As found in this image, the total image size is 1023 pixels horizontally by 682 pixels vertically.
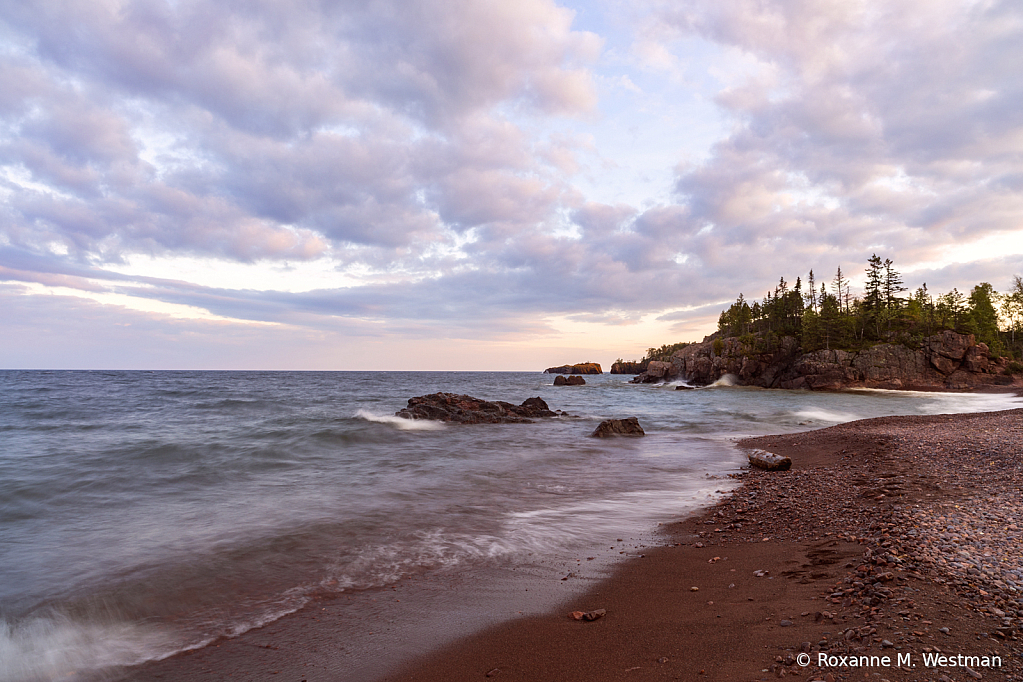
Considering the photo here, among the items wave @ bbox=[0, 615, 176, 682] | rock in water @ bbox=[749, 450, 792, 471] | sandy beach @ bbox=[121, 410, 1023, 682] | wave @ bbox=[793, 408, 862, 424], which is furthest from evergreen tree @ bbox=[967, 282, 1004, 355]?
wave @ bbox=[0, 615, 176, 682]

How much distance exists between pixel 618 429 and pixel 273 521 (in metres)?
17.1

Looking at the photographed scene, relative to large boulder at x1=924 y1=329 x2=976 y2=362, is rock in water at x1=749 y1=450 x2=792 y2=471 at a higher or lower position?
lower

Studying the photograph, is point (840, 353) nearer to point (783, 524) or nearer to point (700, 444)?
point (700, 444)

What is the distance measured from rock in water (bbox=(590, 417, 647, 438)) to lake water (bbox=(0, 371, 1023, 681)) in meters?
1.06

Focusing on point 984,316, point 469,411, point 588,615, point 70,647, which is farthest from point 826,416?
point 984,316

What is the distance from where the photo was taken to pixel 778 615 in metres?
4.71

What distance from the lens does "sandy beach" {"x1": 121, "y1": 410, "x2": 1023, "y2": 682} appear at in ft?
12.1

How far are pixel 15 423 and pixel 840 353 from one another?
83656 millimetres

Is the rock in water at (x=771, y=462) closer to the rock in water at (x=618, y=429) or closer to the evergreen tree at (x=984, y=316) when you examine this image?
the rock in water at (x=618, y=429)

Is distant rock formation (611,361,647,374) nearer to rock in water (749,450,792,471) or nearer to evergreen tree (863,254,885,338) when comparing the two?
evergreen tree (863,254,885,338)

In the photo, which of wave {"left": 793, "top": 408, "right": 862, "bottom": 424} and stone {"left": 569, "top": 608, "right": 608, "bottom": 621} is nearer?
stone {"left": 569, "top": 608, "right": 608, "bottom": 621}

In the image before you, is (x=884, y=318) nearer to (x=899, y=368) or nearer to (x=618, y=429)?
(x=899, y=368)

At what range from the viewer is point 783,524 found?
26.7ft

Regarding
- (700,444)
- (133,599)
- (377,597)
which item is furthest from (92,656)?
(700,444)
